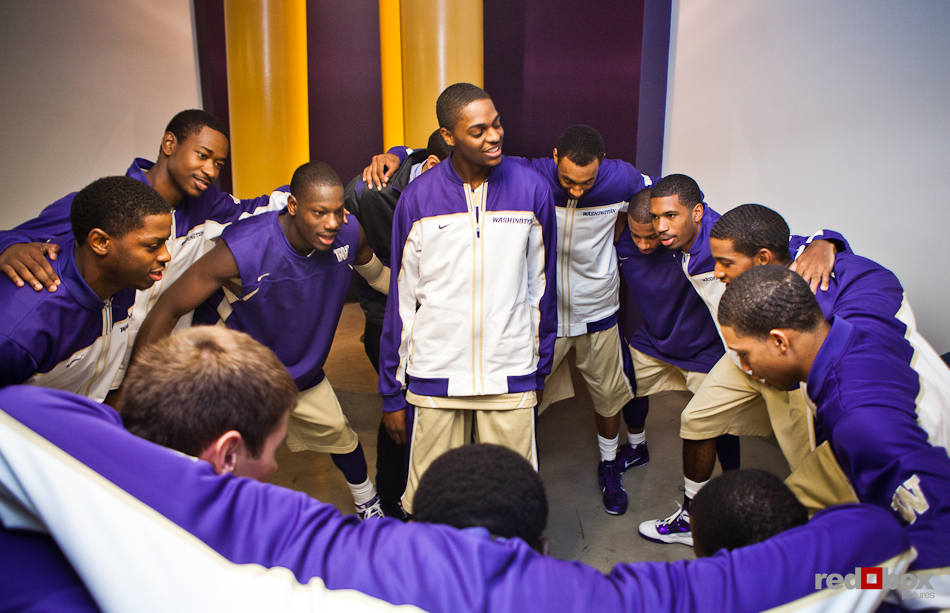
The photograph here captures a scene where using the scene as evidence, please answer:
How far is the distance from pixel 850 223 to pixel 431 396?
211 centimetres

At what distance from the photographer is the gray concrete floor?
8.66 feet

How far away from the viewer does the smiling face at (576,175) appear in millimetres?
2646

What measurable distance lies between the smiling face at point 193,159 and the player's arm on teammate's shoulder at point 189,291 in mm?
283

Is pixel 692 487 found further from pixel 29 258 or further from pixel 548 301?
pixel 29 258

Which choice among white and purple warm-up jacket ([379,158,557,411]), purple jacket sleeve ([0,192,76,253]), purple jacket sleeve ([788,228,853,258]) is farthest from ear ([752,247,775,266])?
purple jacket sleeve ([0,192,76,253])

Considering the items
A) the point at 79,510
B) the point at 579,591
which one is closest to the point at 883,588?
the point at 579,591

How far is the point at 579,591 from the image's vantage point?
910 millimetres

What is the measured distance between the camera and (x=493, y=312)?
2176 millimetres

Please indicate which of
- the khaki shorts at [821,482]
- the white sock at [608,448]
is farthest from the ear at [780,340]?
the white sock at [608,448]

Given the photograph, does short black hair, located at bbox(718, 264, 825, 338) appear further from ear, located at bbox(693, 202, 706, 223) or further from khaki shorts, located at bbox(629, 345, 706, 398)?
khaki shorts, located at bbox(629, 345, 706, 398)

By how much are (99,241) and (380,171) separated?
4.11 feet

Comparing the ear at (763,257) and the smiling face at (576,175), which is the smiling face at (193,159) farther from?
the ear at (763,257)

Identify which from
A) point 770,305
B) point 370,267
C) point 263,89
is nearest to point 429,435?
point 370,267

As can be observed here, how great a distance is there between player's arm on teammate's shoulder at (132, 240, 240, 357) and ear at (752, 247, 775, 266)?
6.22 feet
